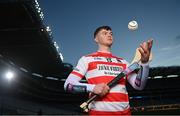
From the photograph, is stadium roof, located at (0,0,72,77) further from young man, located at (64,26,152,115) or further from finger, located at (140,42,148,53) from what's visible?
finger, located at (140,42,148,53)

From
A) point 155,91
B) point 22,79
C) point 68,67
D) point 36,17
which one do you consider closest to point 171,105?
point 155,91

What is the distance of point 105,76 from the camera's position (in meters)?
2.83

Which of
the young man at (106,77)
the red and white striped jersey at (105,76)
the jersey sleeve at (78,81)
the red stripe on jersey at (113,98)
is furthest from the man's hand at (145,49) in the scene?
the jersey sleeve at (78,81)

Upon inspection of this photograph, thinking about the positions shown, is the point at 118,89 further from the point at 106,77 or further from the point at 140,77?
the point at 140,77

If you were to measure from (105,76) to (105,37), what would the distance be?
1.69ft

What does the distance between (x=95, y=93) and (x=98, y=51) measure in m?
0.69

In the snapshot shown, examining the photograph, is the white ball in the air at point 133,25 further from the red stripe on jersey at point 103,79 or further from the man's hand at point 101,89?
the man's hand at point 101,89

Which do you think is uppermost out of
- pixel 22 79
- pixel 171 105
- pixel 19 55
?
pixel 19 55

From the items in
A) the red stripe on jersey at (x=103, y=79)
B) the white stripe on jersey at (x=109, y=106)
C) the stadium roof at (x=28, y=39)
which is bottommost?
the white stripe on jersey at (x=109, y=106)

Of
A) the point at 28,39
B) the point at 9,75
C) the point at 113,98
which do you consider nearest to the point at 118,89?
the point at 113,98

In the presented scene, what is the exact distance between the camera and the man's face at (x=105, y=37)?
311 centimetres

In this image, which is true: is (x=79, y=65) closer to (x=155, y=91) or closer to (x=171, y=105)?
(x=171, y=105)

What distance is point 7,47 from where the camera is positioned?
25547mm

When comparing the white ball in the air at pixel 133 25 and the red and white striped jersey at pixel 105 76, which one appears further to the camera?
the white ball in the air at pixel 133 25
